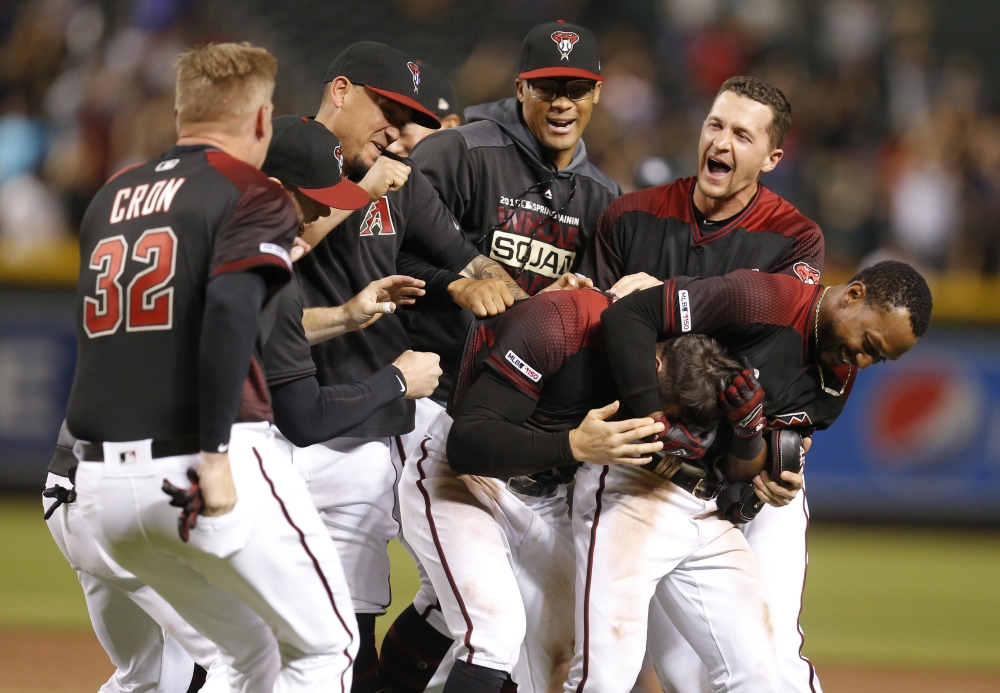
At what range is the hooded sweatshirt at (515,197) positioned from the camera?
502cm

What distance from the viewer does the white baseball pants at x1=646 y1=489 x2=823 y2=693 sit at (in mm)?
4129

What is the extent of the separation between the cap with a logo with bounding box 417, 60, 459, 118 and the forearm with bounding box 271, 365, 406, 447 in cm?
182

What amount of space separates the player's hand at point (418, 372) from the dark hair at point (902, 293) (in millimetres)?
1551

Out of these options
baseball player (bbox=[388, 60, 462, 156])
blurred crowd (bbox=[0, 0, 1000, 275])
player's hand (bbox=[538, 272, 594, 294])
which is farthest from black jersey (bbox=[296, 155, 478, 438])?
blurred crowd (bbox=[0, 0, 1000, 275])

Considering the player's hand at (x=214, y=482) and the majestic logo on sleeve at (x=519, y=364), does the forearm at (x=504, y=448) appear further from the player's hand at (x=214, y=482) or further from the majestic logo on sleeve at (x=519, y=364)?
the player's hand at (x=214, y=482)

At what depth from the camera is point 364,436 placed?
4.42 meters

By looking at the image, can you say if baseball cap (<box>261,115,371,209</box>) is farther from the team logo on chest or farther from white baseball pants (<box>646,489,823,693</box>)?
white baseball pants (<box>646,489,823,693</box>)

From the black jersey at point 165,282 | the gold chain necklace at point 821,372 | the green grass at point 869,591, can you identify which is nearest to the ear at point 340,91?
the black jersey at point 165,282

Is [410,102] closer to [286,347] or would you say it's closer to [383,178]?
[383,178]

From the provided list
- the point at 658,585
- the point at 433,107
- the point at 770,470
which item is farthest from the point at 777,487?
the point at 433,107

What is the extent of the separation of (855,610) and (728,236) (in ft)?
11.6

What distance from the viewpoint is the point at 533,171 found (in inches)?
200

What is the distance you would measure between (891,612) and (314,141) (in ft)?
16.5

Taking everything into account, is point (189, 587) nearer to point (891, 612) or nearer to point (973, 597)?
point (891, 612)
